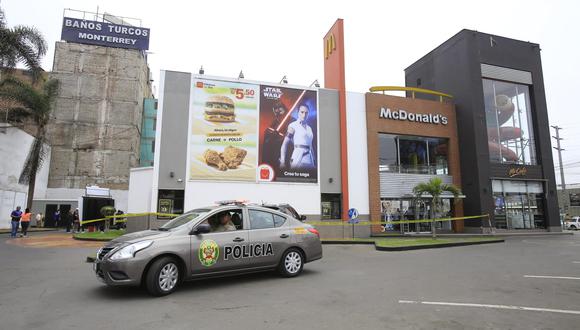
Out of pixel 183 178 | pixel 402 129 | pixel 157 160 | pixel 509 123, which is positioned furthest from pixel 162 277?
pixel 509 123

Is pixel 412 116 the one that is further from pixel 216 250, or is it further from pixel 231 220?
pixel 216 250

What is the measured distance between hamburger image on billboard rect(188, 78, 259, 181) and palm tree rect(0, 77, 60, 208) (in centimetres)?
1565

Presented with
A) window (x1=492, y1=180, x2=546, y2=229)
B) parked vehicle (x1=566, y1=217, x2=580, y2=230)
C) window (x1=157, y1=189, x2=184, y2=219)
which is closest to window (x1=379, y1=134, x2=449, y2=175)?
window (x1=492, y1=180, x2=546, y2=229)

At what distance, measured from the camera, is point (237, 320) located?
4.98 metres

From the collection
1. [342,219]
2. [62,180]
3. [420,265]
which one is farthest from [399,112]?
[62,180]

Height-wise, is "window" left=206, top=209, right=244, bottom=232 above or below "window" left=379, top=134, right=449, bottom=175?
below

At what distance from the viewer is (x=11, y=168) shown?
27766 mm

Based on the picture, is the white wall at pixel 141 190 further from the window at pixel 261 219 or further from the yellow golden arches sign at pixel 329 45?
the window at pixel 261 219

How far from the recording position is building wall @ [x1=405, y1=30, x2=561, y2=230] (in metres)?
24.4

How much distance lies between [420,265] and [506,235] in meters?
16.3

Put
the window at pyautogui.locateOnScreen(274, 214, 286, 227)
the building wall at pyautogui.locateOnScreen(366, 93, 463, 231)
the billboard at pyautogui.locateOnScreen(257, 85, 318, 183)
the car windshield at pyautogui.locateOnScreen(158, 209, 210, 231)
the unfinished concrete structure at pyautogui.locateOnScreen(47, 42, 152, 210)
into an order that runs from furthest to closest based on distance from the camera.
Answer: the unfinished concrete structure at pyautogui.locateOnScreen(47, 42, 152, 210) < the building wall at pyautogui.locateOnScreen(366, 93, 463, 231) < the billboard at pyautogui.locateOnScreen(257, 85, 318, 183) < the window at pyautogui.locateOnScreen(274, 214, 286, 227) < the car windshield at pyautogui.locateOnScreen(158, 209, 210, 231)

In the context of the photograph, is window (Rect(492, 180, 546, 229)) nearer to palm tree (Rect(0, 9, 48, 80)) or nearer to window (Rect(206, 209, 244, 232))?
window (Rect(206, 209, 244, 232))

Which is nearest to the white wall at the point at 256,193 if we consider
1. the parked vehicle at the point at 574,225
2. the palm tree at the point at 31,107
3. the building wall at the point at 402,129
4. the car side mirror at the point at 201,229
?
the building wall at the point at 402,129

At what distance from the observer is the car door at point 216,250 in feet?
22.0
